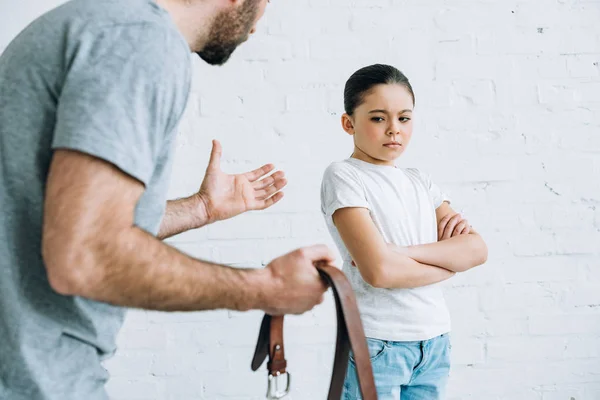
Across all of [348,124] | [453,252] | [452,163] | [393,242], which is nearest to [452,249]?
[453,252]

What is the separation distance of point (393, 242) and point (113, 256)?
0.81 metres

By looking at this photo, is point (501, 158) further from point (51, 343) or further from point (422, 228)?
point (51, 343)

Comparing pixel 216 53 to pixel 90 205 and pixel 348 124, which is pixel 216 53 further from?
pixel 348 124

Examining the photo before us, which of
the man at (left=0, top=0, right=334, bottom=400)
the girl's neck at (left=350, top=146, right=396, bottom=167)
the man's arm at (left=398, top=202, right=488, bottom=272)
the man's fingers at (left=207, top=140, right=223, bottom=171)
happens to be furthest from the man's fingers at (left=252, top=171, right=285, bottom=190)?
the man at (left=0, top=0, right=334, bottom=400)

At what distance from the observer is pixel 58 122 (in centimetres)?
71

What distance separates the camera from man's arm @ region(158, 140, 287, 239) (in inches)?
49.6

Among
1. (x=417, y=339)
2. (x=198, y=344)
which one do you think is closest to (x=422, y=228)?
(x=417, y=339)

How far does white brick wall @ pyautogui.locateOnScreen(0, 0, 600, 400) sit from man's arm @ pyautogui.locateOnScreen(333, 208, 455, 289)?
62cm

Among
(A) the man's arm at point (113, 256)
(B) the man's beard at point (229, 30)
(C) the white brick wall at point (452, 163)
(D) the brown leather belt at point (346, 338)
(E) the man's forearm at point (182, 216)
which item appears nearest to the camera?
(A) the man's arm at point (113, 256)

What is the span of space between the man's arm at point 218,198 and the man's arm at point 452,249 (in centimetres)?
33

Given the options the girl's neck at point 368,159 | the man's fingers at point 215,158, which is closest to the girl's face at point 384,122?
the girl's neck at point 368,159

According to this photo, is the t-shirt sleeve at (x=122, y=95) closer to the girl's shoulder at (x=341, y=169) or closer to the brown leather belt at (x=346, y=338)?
the brown leather belt at (x=346, y=338)

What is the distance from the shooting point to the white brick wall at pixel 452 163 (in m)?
1.96

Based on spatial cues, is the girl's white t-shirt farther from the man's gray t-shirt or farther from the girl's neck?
the man's gray t-shirt
